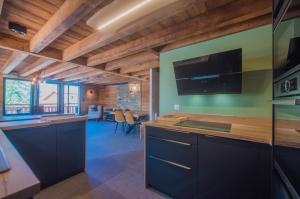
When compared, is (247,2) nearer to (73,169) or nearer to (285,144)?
(285,144)

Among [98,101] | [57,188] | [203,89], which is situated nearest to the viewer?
[57,188]

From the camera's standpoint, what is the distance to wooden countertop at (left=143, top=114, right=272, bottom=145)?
1.27 meters

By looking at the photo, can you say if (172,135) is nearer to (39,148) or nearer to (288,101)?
(288,101)

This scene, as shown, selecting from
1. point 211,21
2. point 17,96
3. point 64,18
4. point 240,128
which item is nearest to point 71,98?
point 17,96

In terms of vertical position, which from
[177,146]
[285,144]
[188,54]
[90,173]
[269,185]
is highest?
[188,54]

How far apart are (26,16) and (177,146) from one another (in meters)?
2.54

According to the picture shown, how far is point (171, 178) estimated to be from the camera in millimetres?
1747

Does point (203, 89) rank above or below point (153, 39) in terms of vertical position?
below

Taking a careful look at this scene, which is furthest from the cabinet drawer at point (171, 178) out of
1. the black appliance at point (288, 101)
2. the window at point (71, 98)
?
the window at point (71, 98)

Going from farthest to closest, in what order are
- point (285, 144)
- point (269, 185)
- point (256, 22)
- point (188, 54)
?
point (188, 54) → point (256, 22) → point (269, 185) → point (285, 144)

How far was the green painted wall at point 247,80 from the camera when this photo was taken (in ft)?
5.83

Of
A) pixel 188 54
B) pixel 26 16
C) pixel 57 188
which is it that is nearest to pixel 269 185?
pixel 188 54

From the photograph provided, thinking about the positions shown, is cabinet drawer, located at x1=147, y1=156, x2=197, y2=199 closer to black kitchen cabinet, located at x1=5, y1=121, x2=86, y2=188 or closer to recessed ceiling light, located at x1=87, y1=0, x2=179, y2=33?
black kitchen cabinet, located at x1=5, y1=121, x2=86, y2=188

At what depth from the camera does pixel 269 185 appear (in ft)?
3.91
